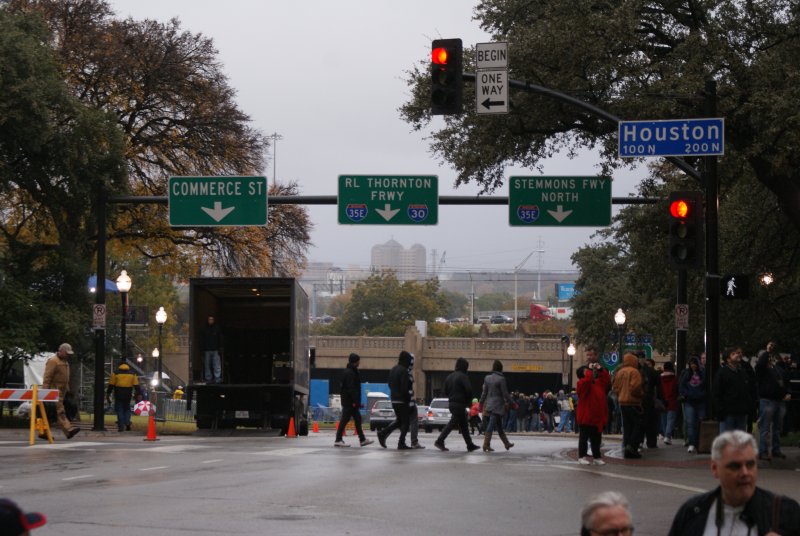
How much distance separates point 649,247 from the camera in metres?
33.9

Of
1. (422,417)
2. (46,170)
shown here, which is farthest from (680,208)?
(422,417)

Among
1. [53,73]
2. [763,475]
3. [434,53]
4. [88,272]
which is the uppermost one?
[53,73]

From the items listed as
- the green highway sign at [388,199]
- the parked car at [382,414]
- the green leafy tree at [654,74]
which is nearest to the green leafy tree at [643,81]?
the green leafy tree at [654,74]

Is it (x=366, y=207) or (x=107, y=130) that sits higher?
(x=107, y=130)

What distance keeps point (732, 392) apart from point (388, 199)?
527 inches

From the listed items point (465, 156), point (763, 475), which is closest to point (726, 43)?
point (465, 156)

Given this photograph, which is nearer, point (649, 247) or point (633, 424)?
point (633, 424)

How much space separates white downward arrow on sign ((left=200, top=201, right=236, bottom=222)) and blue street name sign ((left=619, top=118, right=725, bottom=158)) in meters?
12.9

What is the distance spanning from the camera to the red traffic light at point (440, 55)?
1916 centimetres

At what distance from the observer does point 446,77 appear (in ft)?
62.8

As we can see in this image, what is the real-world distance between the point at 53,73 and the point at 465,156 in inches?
492

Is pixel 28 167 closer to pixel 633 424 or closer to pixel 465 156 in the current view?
A: pixel 465 156

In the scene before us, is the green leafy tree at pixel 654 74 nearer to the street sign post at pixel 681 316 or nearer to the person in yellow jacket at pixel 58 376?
the street sign post at pixel 681 316

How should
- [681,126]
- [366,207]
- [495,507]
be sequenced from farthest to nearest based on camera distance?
[366,207]
[681,126]
[495,507]
